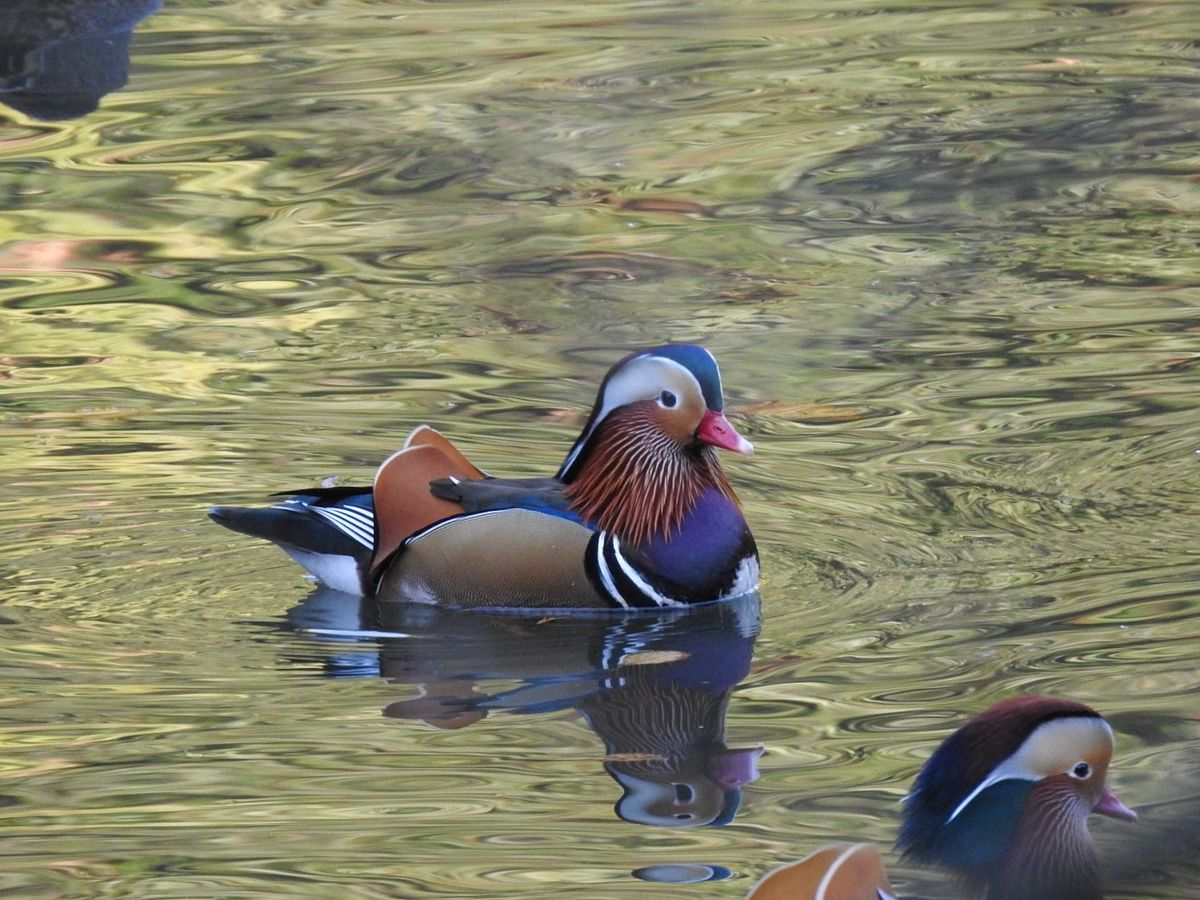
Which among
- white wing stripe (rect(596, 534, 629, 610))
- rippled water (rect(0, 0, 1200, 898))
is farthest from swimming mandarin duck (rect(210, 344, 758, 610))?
rippled water (rect(0, 0, 1200, 898))

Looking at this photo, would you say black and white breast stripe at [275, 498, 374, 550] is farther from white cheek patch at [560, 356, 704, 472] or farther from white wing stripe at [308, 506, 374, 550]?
white cheek patch at [560, 356, 704, 472]

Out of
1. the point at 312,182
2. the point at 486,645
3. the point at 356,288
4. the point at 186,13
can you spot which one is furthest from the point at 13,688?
the point at 186,13

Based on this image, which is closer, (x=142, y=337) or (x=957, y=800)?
(x=957, y=800)

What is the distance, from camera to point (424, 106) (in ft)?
38.1

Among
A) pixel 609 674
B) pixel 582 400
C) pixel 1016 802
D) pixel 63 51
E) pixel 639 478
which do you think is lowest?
pixel 609 674

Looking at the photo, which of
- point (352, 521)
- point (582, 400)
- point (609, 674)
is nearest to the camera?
point (609, 674)

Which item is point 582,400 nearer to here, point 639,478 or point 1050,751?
point 639,478

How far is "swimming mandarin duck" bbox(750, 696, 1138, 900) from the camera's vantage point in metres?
3.92

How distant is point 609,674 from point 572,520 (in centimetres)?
73

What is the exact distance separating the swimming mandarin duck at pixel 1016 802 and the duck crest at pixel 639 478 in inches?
99.2

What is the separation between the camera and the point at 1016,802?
394cm

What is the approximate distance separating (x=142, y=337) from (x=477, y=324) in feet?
3.94

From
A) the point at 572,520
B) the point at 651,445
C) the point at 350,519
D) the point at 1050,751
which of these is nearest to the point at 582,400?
the point at 651,445

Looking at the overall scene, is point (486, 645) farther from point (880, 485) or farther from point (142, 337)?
point (142, 337)
